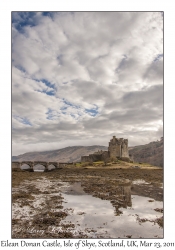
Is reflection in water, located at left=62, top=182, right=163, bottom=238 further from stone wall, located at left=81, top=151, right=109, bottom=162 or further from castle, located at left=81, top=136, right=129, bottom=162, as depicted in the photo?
stone wall, located at left=81, top=151, right=109, bottom=162

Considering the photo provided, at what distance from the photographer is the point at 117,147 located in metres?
85.9

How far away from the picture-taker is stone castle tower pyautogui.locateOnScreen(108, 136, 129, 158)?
3344 inches

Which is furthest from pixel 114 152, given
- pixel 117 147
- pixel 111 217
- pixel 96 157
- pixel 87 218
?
pixel 87 218

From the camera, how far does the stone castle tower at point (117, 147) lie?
84.9m

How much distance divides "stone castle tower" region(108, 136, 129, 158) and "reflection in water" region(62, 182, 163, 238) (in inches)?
2711

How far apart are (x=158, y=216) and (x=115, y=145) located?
74.9 metres

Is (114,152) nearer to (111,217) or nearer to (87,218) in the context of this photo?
(111,217)

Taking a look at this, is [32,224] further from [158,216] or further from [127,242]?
[158,216]

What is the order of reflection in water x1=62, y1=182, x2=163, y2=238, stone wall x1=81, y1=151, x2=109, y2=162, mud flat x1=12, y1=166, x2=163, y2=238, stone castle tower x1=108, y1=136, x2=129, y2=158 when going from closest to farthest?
mud flat x1=12, y1=166, x2=163, y2=238 → reflection in water x1=62, y1=182, x2=163, y2=238 → stone castle tower x1=108, y1=136, x2=129, y2=158 → stone wall x1=81, y1=151, x2=109, y2=162

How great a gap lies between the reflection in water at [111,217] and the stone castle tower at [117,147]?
6885 cm

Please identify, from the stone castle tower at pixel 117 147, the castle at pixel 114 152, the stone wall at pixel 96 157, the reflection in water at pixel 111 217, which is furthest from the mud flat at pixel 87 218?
the stone wall at pixel 96 157

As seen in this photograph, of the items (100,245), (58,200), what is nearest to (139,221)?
(100,245)

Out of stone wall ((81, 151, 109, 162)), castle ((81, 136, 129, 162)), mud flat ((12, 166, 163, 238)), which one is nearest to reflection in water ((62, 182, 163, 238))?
mud flat ((12, 166, 163, 238))

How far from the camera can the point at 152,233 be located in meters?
9.34
